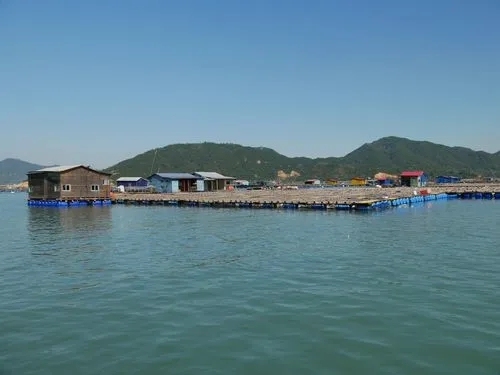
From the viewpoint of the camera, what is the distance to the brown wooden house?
74.1 metres

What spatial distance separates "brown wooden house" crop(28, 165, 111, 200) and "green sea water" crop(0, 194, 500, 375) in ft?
150

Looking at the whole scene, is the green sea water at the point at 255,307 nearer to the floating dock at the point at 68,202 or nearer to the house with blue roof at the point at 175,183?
the floating dock at the point at 68,202

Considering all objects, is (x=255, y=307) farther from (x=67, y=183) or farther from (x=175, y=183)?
(x=175, y=183)

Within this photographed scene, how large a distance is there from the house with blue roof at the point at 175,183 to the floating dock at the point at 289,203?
20.3m

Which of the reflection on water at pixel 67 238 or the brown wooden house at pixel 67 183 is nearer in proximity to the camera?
the reflection on water at pixel 67 238

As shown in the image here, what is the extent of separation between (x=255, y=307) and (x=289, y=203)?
45.6 metres

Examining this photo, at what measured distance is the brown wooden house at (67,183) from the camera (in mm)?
74062

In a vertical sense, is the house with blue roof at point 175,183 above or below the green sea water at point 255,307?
above

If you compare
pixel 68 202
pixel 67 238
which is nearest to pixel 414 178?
pixel 68 202

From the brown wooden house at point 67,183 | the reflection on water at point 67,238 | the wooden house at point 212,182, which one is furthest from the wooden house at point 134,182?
the reflection on water at point 67,238

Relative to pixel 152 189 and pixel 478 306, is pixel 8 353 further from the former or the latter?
pixel 152 189

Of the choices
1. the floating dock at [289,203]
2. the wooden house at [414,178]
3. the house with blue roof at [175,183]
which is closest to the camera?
the floating dock at [289,203]

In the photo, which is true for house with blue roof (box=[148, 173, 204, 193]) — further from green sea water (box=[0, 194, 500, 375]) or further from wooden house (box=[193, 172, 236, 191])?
green sea water (box=[0, 194, 500, 375])

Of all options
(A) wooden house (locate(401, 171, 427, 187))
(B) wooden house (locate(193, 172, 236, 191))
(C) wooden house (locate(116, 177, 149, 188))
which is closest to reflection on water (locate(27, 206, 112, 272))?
(B) wooden house (locate(193, 172, 236, 191))
